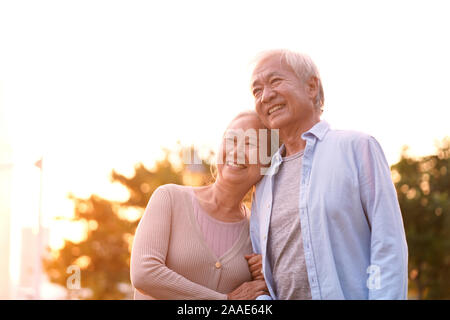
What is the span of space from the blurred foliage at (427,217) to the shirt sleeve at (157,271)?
1399 cm

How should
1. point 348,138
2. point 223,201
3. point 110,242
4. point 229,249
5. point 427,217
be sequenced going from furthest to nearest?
point 110,242 → point 427,217 → point 223,201 → point 229,249 → point 348,138

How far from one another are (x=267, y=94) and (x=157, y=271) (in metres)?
1.01

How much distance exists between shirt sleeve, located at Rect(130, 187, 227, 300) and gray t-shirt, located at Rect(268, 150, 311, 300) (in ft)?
1.01

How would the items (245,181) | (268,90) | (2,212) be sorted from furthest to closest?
(2,212) → (245,181) → (268,90)

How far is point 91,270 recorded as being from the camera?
17719 millimetres

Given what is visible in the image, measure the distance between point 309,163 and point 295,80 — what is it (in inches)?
17.6

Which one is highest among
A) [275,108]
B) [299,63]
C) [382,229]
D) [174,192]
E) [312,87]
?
[299,63]

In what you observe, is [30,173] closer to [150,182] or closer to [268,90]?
[150,182]

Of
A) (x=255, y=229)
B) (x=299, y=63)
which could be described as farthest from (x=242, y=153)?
(x=299, y=63)

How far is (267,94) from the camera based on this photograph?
250 cm

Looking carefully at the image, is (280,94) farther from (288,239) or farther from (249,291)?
(249,291)

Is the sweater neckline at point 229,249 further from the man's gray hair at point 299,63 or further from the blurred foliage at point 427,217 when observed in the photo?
the blurred foliage at point 427,217

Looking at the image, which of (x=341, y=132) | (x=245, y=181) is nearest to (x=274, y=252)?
(x=245, y=181)

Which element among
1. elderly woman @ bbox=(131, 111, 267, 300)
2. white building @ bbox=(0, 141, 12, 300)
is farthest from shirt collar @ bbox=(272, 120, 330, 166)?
white building @ bbox=(0, 141, 12, 300)
